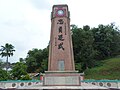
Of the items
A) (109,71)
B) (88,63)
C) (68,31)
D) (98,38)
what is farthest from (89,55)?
(68,31)

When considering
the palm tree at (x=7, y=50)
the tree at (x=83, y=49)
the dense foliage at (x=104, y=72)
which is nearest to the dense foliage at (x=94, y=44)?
the tree at (x=83, y=49)

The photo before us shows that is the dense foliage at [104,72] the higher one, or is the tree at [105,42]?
the tree at [105,42]

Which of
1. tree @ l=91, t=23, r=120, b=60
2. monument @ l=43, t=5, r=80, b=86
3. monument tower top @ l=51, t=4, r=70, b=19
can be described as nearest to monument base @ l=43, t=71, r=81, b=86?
monument @ l=43, t=5, r=80, b=86

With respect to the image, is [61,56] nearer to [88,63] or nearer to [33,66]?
[88,63]

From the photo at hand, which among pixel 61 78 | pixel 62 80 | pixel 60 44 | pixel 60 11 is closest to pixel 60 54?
pixel 60 44

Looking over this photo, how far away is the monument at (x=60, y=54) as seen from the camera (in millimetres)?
14883

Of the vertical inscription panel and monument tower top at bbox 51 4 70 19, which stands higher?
monument tower top at bbox 51 4 70 19

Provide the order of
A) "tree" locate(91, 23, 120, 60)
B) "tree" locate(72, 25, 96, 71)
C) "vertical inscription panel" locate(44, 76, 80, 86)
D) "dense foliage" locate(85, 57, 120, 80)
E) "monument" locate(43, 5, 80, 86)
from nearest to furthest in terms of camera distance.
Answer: "vertical inscription panel" locate(44, 76, 80, 86) < "monument" locate(43, 5, 80, 86) < "dense foliage" locate(85, 57, 120, 80) < "tree" locate(72, 25, 96, 71) < "tree" locate(91, 23, 120, 60)

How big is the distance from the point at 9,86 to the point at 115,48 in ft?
104

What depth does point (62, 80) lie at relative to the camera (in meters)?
14.9

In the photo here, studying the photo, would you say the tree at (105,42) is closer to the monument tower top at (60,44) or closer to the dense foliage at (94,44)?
the dense foliage at (94,44)

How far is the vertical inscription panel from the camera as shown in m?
14.8

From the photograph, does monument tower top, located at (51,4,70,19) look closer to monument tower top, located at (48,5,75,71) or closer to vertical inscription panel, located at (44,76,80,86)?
monument tower top, located at (48,5,75,71)

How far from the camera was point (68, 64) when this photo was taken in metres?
15.5
